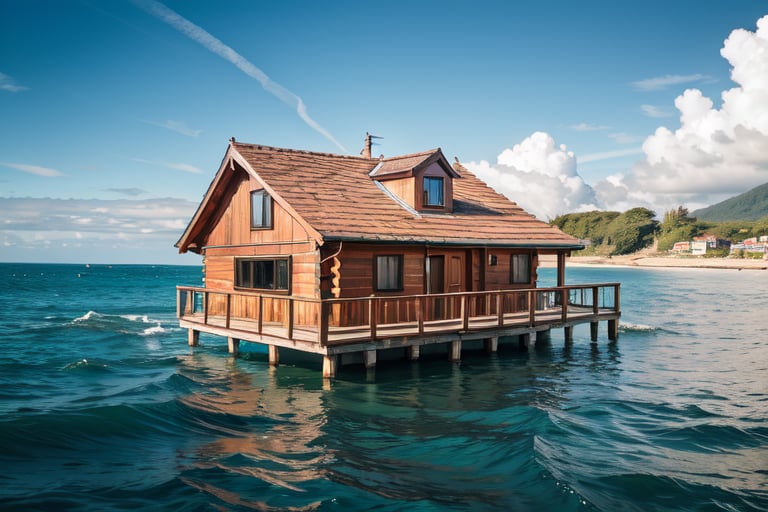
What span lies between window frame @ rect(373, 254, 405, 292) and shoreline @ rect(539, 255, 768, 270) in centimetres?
14084

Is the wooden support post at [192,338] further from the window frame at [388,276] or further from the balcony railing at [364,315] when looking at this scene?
the window frame at [388,276]

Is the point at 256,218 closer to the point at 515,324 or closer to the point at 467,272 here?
the point at 467,272

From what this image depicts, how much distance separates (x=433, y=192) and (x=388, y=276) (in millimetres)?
5234

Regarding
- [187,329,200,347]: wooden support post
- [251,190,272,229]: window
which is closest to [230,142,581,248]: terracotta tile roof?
[251,190,272,229]: window

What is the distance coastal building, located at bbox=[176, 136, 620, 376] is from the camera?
1855cm

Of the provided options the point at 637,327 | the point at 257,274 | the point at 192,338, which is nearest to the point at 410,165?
the point at 257,274

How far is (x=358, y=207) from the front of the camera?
21.0 m

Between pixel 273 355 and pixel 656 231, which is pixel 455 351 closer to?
pixel 273 355

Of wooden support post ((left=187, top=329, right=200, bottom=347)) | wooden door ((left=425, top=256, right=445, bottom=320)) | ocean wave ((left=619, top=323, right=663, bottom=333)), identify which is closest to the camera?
wooden door ((left=425, top=256, right=445, bottom=320))

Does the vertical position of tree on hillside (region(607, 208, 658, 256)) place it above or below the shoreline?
above

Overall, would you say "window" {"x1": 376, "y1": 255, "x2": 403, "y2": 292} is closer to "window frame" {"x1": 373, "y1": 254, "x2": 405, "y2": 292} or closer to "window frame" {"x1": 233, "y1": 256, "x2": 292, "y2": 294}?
"window frame" {"x1": 373, "y1": 254, "x2": 405, "y2": 292}

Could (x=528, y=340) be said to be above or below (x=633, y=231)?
below

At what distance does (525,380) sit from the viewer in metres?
19.0

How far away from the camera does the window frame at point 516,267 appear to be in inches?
949
